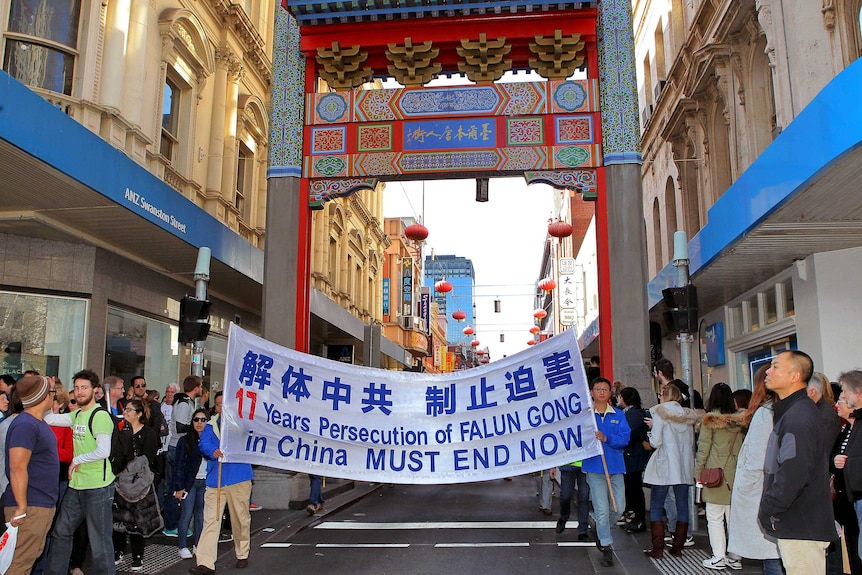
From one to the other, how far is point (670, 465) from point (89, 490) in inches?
230

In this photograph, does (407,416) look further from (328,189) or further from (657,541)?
(328,189)

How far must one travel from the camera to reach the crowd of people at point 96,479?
6.01 meters

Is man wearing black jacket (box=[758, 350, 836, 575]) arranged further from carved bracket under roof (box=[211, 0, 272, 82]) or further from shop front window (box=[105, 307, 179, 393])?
carved bracket under roof (box=[211, 0, 272, 82])

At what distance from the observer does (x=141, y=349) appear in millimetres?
14414

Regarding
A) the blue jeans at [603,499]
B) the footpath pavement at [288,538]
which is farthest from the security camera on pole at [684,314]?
the blue jeans at [603,499]

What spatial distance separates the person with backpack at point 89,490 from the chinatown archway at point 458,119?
5.72 meters

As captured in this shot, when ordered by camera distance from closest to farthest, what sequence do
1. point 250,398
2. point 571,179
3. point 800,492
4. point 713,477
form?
point 800,492, point 713,477, point 250,398, point 571,179

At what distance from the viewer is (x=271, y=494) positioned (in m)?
11.9

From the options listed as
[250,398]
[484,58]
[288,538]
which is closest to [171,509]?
[288,538]

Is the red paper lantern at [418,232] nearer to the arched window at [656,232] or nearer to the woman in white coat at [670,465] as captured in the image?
the arched window at [656,232]

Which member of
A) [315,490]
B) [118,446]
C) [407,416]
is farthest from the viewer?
[315,490]

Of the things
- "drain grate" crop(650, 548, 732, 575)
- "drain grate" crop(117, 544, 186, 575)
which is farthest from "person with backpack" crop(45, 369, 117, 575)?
"drain grate" crop(650, 548, 732, 575)

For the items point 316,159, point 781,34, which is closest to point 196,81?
point 316,159

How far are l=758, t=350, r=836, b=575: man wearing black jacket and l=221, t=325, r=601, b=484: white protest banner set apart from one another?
3.05 m
